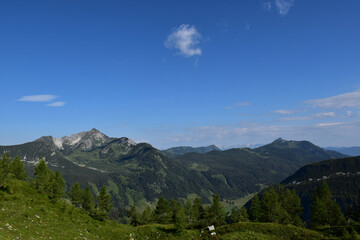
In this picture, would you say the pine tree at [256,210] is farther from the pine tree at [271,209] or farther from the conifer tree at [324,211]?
the conifer tree at [324,211]

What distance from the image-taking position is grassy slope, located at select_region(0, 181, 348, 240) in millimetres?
29766

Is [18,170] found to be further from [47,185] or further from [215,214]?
[215,214]

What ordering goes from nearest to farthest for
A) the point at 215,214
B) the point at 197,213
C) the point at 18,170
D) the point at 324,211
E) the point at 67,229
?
1. the point at 67,229
2. the point at 324,211
3. the point at 215,214
4. the point at 18,170
5. the point at 197,213

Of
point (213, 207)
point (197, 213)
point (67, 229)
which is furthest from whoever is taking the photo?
point (197, 213)

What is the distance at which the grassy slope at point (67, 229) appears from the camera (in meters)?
29.8

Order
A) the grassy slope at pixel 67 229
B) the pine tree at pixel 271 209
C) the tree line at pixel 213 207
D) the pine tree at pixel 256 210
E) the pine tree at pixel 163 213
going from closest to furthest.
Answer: the grassy slope at pixel 67 229 → the tree line at pixel 213 207 → the pine tree at pixel 271 209 → the pine tree at pixel 256 210 → the pine tree at pixel 163 213

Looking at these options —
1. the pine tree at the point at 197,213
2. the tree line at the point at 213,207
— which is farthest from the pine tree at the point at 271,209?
the pine tree at the point at 197,213

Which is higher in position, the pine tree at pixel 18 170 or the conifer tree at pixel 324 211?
the pine tree at pixel 18 170

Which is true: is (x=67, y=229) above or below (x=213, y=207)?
above

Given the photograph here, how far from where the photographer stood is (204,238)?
146 feet

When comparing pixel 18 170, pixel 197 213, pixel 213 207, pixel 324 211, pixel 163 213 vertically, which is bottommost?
pixel 163 213

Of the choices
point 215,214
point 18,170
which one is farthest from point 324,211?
point 18,170

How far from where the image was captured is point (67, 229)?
37031 millimetres

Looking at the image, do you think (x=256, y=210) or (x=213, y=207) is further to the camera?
(x=213, y=207)
